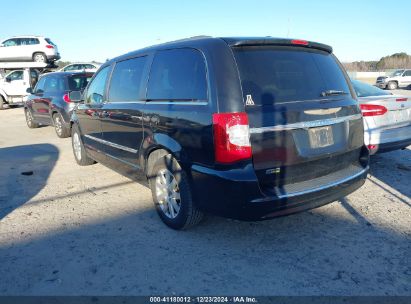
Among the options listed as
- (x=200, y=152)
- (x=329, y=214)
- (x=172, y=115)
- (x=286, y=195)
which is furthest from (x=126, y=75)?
(x=329, y=214)

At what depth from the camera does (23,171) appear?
643cm

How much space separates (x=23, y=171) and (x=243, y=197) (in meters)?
5.00

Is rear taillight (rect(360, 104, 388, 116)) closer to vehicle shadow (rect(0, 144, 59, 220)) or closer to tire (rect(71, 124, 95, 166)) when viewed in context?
tire (rect(71, 124, 95, 166))

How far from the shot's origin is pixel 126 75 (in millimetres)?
4559

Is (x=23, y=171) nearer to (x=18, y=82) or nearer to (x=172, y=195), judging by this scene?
(x=172, y=195)

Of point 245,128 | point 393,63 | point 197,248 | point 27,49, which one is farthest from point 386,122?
point 393,63

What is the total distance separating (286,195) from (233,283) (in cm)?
82

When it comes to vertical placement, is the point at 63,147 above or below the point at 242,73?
below

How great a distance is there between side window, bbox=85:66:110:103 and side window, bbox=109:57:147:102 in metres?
0.32

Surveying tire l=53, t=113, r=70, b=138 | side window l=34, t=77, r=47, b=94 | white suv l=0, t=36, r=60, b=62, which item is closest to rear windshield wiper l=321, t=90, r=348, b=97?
tire l=53, t=113, r=70, b=138

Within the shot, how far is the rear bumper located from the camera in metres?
2.90

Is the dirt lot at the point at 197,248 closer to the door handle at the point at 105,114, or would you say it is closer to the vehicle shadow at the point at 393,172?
the vehicle shadow at the point at 393,172

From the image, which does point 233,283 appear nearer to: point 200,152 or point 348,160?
point 200,152

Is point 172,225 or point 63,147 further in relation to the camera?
point 63,147
